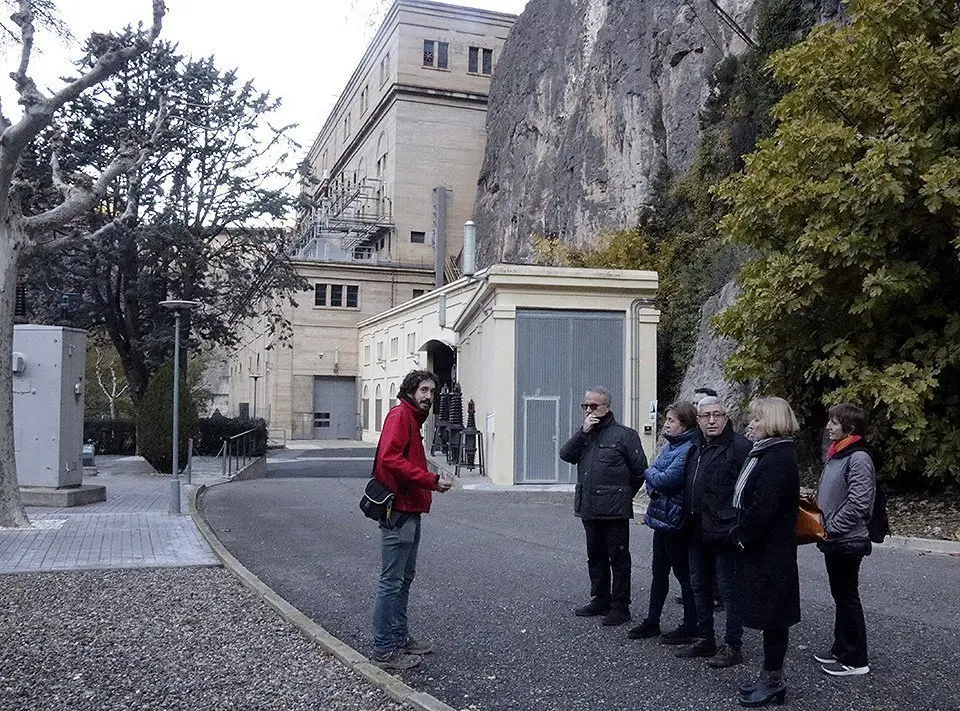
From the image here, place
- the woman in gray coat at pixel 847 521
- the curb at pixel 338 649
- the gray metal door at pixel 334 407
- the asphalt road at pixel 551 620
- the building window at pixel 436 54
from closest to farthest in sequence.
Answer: the curb at pixel 338 649, the asphalt road at pixel 551 620, the woman in gray coat at pixel 847 521, the gray metal door at pixel 334 407, the building window at pixel 436 54

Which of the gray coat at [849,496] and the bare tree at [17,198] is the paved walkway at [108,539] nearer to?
the bare tree at [17,198]

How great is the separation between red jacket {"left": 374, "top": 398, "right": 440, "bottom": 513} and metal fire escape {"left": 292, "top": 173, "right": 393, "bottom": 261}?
5279cm

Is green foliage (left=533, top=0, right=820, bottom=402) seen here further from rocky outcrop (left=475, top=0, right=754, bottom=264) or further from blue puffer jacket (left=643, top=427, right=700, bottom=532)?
blue puffer jacket (left=643, top=427, right=700, bottom=532)

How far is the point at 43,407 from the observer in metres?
16.5

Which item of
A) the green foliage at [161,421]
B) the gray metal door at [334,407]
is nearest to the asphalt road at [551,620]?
the green foliage at [161,421]

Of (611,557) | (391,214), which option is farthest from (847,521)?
(391,214)

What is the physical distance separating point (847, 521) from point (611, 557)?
188 cm

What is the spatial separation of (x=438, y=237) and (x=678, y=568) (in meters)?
52.1

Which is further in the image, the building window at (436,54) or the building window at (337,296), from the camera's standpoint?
the building window at (436,54)

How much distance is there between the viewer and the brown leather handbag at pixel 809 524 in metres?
5.94

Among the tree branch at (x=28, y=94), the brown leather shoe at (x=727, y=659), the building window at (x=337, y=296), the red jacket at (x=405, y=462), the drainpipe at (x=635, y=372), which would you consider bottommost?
the brown leather shoe at (x=727, y=659)

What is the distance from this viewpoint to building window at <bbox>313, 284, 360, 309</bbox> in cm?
5616

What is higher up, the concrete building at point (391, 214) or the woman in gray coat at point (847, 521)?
the concrete building at point (391, 214)

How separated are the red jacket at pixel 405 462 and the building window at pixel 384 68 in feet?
187
